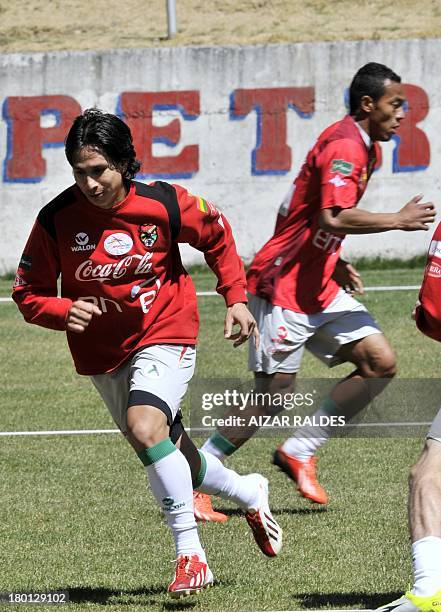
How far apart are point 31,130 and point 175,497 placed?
1427 cm

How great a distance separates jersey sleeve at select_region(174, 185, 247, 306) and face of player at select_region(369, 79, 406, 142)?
58.9 inches

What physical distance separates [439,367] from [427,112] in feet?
28.0

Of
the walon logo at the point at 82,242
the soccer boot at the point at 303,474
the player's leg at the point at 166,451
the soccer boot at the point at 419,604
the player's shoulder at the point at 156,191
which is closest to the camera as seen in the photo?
the soccer boot at the point at 419,604

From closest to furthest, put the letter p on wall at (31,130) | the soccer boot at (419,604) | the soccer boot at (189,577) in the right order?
1. the soccer boot at (419,604)
2. the soccer boot at (189,577)
3. the letter p on wall at (31,130)

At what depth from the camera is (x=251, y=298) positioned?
22.4 feet

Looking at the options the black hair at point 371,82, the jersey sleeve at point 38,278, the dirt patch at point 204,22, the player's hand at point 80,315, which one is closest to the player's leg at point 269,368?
the black hair at point 371,82

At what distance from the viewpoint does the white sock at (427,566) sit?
13.2 ft

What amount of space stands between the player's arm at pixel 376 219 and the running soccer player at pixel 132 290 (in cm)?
103

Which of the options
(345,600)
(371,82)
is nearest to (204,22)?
(371,82)

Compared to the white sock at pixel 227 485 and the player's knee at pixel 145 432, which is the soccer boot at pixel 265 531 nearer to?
the white sock at pixel 227 485

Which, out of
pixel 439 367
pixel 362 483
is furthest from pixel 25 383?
pixel 362 483

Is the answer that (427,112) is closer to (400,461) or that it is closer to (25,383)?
(25,383)

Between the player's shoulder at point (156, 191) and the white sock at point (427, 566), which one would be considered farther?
the player's shoulder at point (156, 191)

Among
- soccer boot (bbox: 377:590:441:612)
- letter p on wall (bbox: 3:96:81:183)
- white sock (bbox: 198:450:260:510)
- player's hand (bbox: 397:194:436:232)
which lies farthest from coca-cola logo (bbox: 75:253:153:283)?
letter p on wall (bbox: 3:96:81:183)
